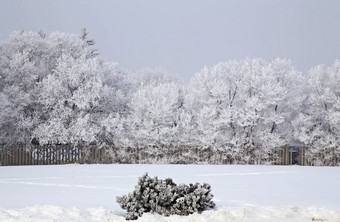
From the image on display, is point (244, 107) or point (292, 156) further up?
point (244, 107)

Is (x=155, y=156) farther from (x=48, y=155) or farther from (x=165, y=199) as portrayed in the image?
(x=165, y=199)

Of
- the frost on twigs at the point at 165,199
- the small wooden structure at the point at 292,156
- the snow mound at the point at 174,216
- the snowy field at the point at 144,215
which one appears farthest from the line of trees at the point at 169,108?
the snow mound at the point at 174,216

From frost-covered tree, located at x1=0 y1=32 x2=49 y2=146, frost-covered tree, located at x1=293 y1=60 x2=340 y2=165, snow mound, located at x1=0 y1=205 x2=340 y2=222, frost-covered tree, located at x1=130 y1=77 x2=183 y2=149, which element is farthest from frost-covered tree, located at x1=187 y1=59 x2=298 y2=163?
snow mound, located at x1=0 y1=205 x2=340 y2=222

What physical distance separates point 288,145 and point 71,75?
1710 centimetres

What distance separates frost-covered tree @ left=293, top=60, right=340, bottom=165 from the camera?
4038cm

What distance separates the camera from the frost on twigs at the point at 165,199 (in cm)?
1320

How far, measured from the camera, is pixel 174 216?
12977 millimetres

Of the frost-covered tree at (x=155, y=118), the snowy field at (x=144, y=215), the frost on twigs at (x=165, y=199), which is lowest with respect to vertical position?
the snowy field at (x=144, y=215)

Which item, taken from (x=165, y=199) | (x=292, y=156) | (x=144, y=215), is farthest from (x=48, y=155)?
(x=144, y=215)

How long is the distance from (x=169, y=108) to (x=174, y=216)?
29.1 metres

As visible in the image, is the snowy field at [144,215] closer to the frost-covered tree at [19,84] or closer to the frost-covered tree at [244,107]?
the frost-covered tree at [19,84]

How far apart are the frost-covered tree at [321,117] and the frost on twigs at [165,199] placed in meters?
28.5

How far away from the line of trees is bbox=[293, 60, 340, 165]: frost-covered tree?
0.24 feet

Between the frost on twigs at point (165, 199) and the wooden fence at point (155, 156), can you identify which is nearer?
the frost on twigs at point (165, 199)
